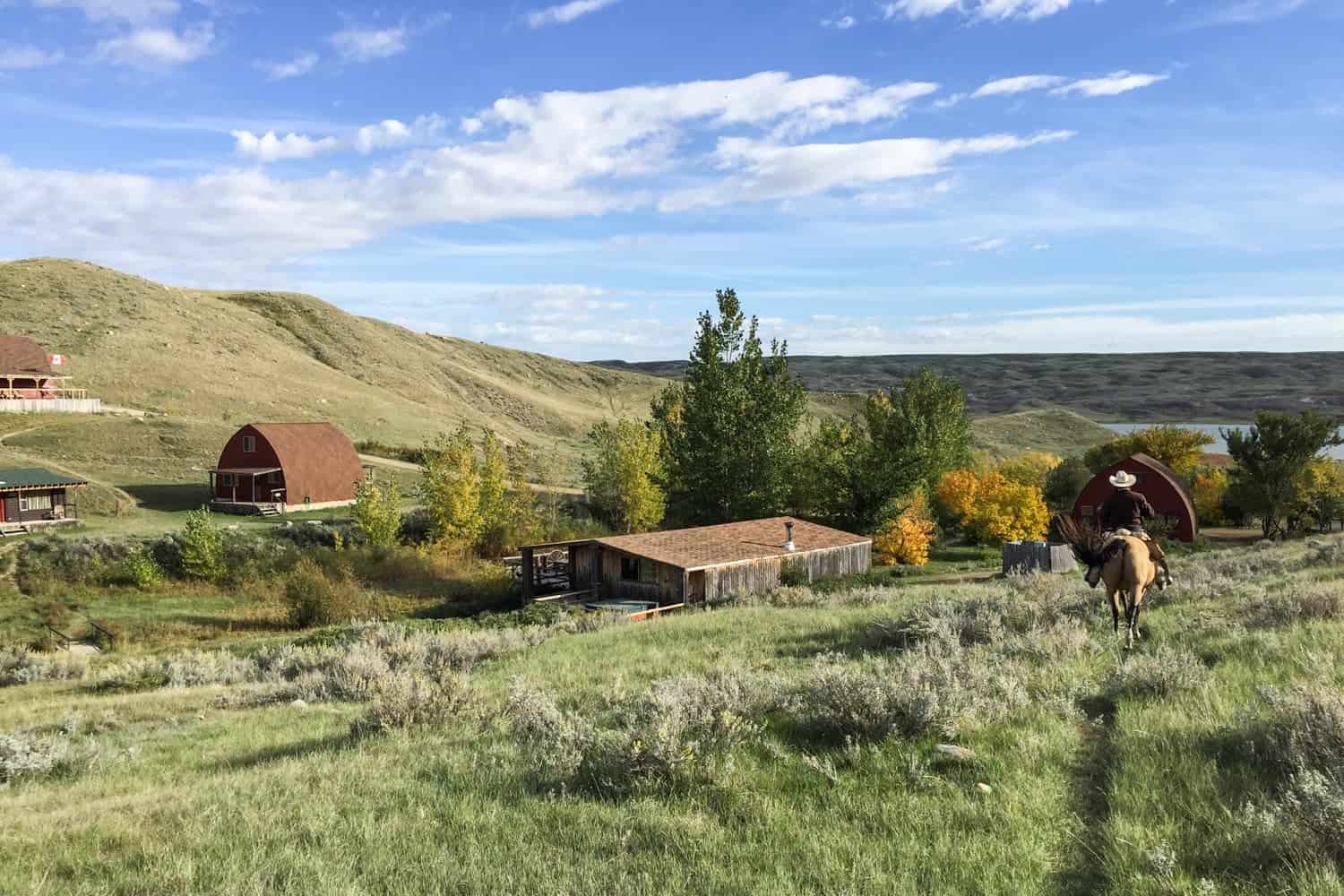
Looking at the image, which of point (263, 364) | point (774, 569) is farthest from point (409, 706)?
point (263, 364)

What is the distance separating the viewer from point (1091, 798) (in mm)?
6719

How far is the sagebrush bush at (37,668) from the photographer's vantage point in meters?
23.2

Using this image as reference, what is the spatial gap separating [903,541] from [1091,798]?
3875cm

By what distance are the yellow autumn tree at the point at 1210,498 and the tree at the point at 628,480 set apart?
111 feet

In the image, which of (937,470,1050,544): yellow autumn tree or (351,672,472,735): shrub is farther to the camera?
(937,470,1050,544): yellow autumn tree

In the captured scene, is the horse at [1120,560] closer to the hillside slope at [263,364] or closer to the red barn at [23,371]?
the hillside slope at [263,364]

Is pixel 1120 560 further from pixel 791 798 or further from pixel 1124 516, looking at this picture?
pixel 791 798

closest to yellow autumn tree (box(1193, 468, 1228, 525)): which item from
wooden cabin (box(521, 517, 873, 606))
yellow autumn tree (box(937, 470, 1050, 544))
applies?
yellow autumn tree (box(937, 470, 1050, 544))

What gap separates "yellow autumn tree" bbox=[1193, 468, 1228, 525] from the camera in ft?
177

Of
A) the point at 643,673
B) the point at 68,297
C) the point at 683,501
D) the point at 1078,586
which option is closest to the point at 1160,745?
the point at 643,673

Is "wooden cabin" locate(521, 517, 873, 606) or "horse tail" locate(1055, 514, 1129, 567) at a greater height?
"horse tail" locate(1055, 514, 1129, 567)

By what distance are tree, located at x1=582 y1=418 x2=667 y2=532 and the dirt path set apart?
5885 millimetres

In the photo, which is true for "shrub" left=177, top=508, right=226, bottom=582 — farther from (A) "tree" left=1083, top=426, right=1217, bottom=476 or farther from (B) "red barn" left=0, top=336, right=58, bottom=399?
(A) "tree" left=1083, top=426, right=1217, bottom=476

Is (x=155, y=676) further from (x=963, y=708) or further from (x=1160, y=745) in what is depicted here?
(x=1160, y=745)
